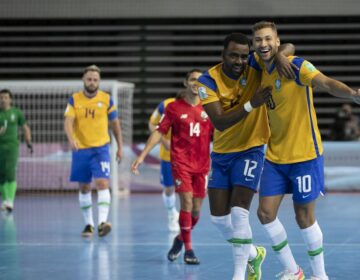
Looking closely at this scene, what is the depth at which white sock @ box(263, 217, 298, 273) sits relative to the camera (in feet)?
22.9

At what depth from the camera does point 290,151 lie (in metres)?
6.85

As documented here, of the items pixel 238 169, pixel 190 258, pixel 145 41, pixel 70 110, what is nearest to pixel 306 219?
pixel 238 169

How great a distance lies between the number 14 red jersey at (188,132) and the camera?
923 cm

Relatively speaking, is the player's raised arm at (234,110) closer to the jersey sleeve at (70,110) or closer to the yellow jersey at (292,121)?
the yellow jersey at (292,121)

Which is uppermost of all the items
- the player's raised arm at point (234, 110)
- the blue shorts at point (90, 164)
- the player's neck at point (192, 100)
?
the player's raised arm at point (234, 110)

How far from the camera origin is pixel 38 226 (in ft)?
41.8

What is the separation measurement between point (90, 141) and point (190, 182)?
2846 mm

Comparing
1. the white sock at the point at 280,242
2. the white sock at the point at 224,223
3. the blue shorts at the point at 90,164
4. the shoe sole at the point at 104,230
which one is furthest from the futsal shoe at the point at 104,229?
the white sock at the point at 280,242

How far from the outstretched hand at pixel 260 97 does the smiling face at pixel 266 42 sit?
0.32 m

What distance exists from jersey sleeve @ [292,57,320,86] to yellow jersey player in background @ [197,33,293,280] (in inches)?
10.9

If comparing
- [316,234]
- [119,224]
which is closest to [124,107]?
[119,224]

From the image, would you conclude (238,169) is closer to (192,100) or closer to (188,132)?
(188,132)

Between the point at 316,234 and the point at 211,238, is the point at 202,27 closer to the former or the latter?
the point at 211,238

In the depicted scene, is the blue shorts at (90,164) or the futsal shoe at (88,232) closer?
the futsal shoe at (88,232)
